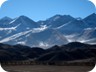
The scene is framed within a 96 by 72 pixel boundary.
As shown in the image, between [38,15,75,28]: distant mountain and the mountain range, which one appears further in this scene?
[38,15,75,28]: distant mountain

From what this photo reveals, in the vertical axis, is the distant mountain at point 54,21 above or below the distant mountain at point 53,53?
above

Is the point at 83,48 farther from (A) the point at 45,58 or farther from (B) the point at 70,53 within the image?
(A) the point at 45,58

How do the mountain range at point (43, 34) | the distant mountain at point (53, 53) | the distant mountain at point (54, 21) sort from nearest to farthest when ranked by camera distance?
the mountain range at point (43, 34) → the distant mountain at point (54, 21) → the distant mountain at point (53, 53)

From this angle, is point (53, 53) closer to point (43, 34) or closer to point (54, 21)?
point (43, 34)

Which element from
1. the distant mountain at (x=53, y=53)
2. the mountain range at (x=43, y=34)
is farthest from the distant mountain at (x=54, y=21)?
the distant mountain at (x=53, y=53)

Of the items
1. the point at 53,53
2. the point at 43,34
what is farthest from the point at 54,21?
the point at 43,34

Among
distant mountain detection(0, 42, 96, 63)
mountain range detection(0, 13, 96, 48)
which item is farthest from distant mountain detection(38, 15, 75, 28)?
distant mountain detection(0, 42, 96, 63)

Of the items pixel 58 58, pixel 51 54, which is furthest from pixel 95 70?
pixel 51 54

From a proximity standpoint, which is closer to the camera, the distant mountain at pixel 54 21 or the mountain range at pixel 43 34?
the mountain range at pixel 43 34

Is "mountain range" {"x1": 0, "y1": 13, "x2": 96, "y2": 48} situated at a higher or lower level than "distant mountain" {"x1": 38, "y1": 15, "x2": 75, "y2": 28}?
lower

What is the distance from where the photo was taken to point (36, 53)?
80.7 ft

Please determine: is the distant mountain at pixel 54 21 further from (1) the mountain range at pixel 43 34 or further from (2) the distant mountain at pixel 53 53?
(2) the distant mountain at pixel 53 53

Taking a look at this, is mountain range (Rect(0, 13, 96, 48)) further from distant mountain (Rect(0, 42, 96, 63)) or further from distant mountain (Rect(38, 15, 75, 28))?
distant mountain (Rect(0, 42, 96, 63))

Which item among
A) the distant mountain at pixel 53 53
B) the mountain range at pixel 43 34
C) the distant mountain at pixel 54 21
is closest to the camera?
the mountain range at pixel 43 34
